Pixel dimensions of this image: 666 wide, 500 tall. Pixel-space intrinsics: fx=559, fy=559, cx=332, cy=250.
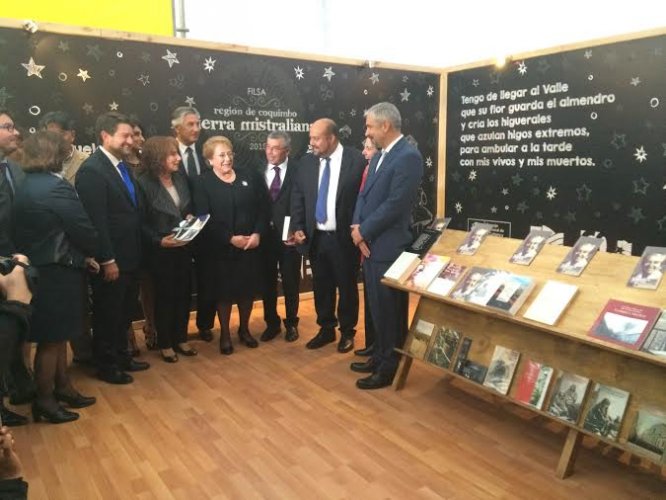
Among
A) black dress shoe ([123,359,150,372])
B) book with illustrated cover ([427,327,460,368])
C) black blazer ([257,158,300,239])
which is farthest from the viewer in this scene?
black blazer ([257,158,300,239])

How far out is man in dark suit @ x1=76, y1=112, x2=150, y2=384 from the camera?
3.09 m

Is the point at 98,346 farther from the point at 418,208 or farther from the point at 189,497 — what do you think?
the point at 418,208

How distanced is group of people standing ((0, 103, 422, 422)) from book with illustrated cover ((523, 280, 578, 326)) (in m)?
0.97

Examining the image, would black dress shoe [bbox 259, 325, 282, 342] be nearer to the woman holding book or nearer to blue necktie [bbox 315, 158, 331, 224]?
the woman holding book

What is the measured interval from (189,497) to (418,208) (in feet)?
13.1

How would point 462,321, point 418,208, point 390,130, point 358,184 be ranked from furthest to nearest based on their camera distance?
point 418,208 → point 358,184 → point 390,130 → point 462,321

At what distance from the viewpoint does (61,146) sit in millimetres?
2805

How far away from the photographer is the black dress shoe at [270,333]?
165 inches

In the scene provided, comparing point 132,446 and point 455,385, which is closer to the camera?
point 132,446

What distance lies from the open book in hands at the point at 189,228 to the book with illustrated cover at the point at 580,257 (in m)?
2.09

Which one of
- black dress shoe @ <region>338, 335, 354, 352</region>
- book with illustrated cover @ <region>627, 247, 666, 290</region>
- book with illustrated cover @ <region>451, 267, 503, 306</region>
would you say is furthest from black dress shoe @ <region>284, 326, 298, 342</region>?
book with illustrated cover @ <region>627, 247, 666, 290</region>

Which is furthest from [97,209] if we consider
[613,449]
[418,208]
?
[418,208]

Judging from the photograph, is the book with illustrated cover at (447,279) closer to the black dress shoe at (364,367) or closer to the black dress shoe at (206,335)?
the black dress shoe at (364,367)

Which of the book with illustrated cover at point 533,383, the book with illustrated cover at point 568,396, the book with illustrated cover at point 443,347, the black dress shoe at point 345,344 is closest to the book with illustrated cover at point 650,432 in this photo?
the book with illustrated cover at point 568,396
